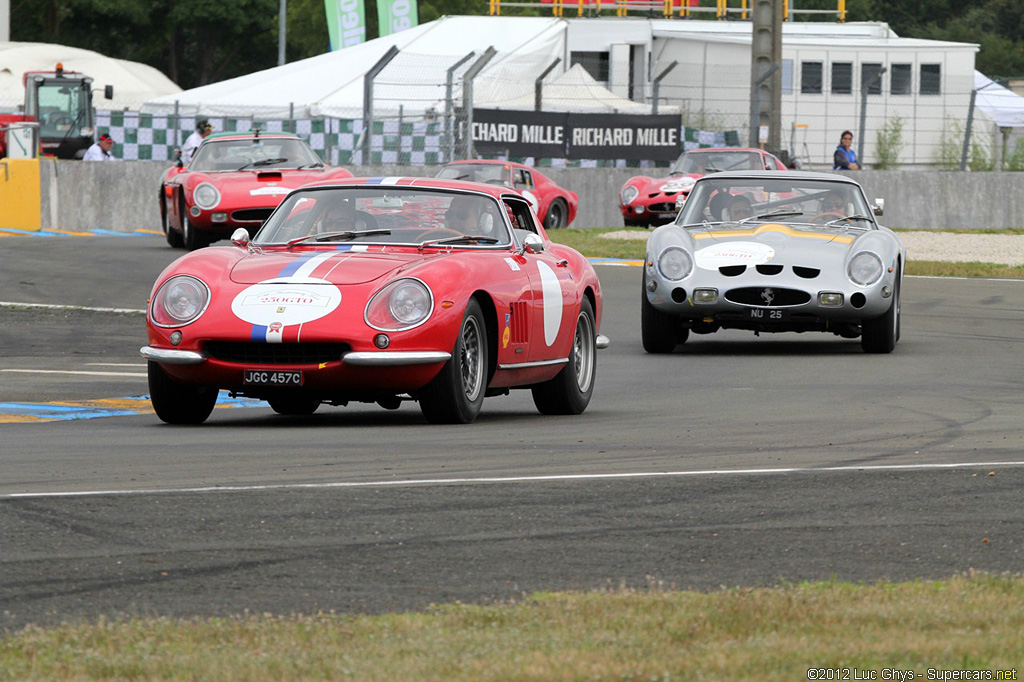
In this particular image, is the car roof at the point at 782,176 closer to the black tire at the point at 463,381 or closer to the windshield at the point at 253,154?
the black tire at the point at 463,381

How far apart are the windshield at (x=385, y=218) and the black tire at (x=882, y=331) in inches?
164

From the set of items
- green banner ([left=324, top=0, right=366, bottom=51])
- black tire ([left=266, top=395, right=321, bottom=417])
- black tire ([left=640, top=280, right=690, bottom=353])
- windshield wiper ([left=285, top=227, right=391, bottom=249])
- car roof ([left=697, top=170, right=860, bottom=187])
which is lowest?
black tire ([left=640, top=280, right=690, bottom=353])

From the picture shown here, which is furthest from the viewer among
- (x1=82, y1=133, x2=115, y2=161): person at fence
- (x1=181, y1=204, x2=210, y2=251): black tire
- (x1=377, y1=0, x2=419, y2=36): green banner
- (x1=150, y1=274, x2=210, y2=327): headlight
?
(x1=377, y1=0, x2=419, y2=36): green banner

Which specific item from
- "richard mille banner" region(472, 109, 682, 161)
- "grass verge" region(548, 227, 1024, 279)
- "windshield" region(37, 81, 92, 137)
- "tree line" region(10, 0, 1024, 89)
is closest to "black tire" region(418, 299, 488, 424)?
"grass verge" region(548, 227, 1024, 279)

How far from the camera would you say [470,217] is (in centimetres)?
927

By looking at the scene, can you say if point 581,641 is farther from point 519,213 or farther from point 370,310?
point 519,213

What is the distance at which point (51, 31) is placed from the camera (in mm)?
76000

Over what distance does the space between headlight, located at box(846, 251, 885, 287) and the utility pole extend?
636 inches

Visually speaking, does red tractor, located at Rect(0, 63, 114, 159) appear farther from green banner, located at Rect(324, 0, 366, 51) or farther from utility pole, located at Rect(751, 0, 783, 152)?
utility pole, located at Rect(751, 0, 783, 152)

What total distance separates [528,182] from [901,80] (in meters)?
17.1

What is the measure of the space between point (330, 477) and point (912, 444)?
266 cm

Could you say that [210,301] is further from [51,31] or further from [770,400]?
[51,31]

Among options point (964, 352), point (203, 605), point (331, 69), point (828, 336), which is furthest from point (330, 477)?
point (331, 69)

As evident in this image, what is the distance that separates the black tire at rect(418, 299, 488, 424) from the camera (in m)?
8.15
